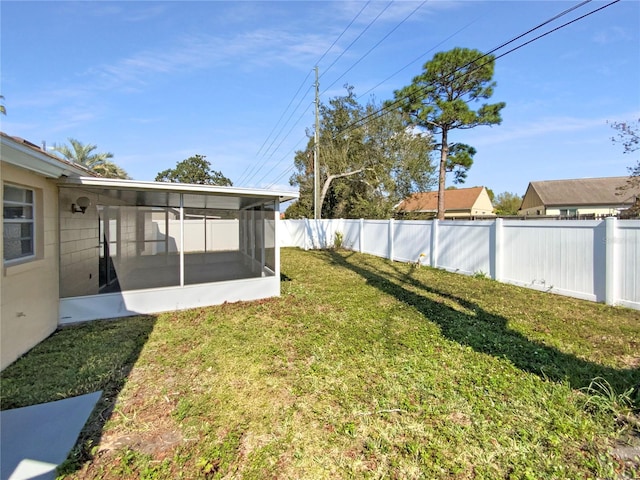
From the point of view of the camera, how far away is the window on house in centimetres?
351

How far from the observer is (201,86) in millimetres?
11445

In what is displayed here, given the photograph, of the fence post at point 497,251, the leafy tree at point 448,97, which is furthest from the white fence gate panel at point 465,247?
the leafy tree at point 448,97

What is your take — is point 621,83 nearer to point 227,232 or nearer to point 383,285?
point 383,285

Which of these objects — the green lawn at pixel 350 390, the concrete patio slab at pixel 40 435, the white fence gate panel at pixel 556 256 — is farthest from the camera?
the white fence gate panel at pixel 556 256

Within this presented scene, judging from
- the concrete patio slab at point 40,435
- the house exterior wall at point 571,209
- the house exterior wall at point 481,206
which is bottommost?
the concrete patio slab at point 40,435

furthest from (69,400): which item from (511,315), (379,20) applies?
(379,20)

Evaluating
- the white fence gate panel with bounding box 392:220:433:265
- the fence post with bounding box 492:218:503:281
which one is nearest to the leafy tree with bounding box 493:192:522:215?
the white fence gate panel with bounding box 392:220:433:265

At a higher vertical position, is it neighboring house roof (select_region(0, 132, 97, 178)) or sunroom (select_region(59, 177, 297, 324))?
neighboring house roof (select_region(0, 132, 97, 178))

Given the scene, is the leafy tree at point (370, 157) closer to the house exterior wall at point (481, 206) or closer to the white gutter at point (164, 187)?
the white gutter at point (164, 187)

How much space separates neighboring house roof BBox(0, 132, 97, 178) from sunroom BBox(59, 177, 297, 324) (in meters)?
0.43

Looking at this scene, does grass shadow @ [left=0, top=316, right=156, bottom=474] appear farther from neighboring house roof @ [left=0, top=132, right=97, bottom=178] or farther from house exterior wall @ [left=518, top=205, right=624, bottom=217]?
house exterior wall @ [left=518, top=205, right=624, bottom=217]

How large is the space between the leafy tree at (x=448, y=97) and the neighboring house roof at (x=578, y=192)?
17516mm

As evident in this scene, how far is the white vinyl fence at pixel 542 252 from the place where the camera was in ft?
17.5

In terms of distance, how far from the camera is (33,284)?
4.00m
